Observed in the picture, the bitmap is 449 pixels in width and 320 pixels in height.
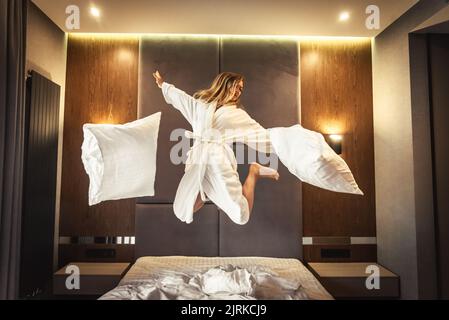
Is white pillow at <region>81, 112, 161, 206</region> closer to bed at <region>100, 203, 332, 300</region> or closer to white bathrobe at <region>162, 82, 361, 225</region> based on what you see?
white bathrobe at <region>162, 82, 361, 225</region>

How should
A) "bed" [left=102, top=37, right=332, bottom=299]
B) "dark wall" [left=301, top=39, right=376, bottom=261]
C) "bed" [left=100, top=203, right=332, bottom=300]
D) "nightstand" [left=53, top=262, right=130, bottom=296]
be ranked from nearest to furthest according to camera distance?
"bed" [left=100, top=203, right=332, bottom=300], "nightstand" [left=53, top=262, right=130, bottom=296], "bed" [left=102, top=37, right=332, bottom=299], "dark wall" [left=301, top=39, right=376, bottom=261]

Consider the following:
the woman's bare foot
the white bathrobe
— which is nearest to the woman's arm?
the white bathrobe

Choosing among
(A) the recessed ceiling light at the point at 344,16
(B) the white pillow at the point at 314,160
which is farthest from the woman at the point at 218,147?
(A) the recessed ceiling light at the point at 344,16

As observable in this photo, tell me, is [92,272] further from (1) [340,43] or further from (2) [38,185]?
(1) [340,43]

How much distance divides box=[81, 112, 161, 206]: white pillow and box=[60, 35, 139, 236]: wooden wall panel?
45 centimetres

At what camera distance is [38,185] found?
271 cm

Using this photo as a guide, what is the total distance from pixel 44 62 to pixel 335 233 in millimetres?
3030

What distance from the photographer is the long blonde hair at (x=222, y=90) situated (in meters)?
2.77

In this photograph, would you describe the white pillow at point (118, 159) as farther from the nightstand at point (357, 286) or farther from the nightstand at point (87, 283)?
the nightstand at point (357, 286)

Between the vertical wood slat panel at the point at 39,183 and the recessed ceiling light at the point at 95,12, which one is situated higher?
the recessed ceiling light at the point at 95,12

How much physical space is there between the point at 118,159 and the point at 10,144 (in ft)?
2.27

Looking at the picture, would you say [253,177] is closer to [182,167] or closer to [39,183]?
[182,167]

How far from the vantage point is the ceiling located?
8.68ft

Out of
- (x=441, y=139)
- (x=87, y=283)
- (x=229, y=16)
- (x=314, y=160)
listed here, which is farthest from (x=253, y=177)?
(x=87, y=283)
